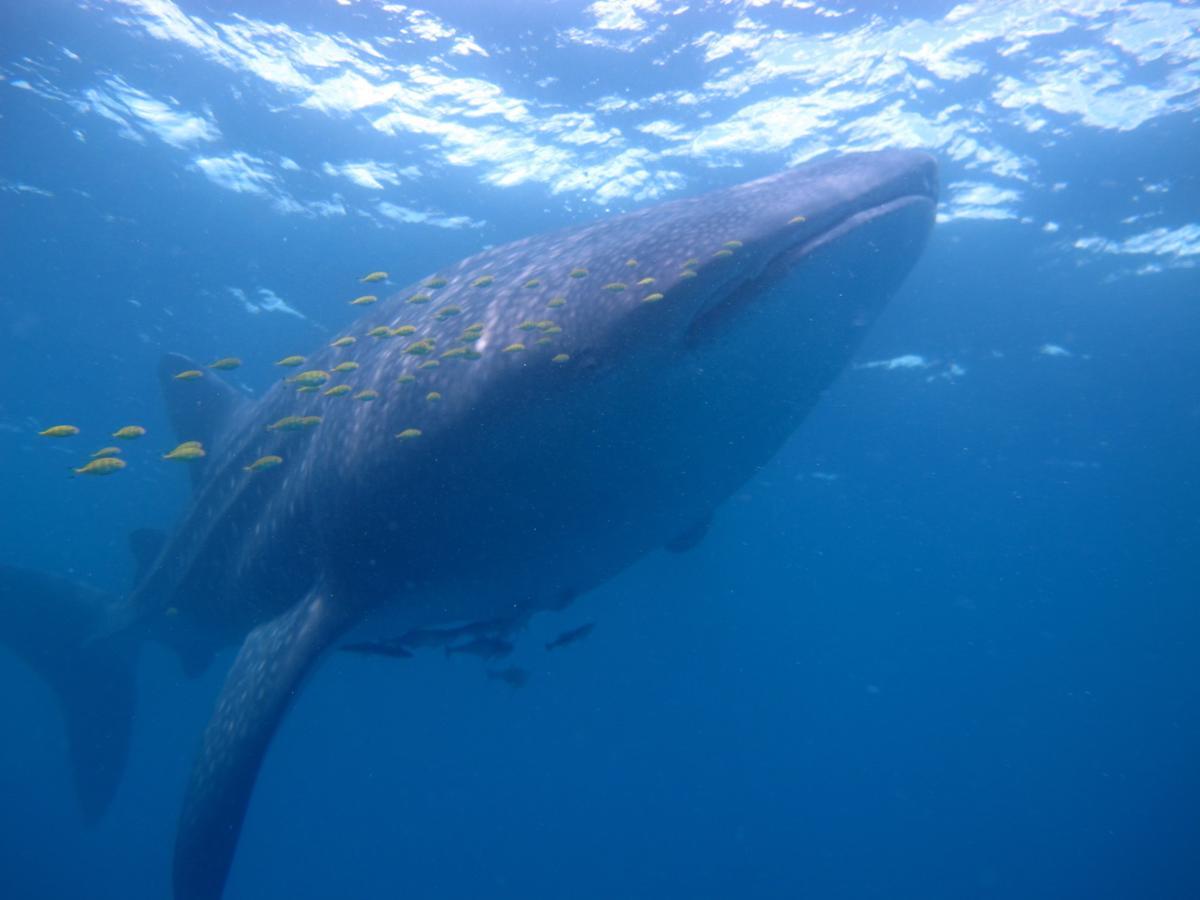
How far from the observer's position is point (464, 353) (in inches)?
172

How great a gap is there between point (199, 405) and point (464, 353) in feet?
21.7

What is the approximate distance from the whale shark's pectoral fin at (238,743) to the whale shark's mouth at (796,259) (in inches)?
134

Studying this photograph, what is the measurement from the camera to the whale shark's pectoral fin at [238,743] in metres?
4.79

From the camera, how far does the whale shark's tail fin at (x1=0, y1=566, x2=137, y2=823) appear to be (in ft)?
35.9

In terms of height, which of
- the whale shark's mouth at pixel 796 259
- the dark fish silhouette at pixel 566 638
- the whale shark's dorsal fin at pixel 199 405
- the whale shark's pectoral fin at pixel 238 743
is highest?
the whale shark's mouth at pixel 796 259

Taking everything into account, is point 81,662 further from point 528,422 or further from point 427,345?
point 528,422

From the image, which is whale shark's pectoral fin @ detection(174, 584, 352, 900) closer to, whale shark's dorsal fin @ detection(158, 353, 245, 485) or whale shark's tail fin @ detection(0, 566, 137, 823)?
whale shark's dorsal fin @ detection(158, 353, 245, 485)

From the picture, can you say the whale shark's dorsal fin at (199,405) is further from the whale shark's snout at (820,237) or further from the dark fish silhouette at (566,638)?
the whale shark's snout at (820,237)

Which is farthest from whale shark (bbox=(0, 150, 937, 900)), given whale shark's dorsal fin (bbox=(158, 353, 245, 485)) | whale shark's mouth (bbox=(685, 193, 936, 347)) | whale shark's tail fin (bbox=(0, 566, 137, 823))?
whale shark's tail fin (bbox=(0, 566, 137, 823))

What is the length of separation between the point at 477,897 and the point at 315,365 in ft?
217

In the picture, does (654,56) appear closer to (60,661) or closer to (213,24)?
(213,24)

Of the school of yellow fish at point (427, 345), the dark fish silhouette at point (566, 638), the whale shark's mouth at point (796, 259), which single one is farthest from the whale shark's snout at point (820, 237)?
the dark fish silhouette at point (566, 638)

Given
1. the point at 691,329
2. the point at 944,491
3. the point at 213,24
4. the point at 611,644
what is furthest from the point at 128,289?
the point at 611,644

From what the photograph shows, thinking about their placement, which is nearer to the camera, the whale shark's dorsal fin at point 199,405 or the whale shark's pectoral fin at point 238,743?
the whale shark's pectoral fin at point 238,743
